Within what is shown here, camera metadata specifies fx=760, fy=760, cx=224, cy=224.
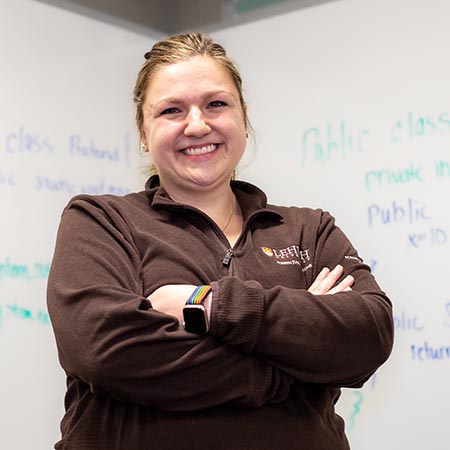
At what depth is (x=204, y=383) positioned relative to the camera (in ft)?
3.66

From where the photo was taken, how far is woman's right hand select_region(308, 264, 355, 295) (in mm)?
1287

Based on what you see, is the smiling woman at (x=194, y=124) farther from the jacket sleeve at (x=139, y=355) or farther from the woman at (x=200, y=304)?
the jacket sleeve at (x=139, y=355)

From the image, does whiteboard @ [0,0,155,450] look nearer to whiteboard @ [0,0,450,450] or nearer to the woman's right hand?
whiteboard @ [0,0,450,450]

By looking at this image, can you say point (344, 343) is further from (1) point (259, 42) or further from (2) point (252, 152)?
(1) point (259, 42)

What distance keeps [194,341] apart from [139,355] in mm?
85

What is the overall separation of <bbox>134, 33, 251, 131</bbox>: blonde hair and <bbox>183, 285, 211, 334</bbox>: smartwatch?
46cm

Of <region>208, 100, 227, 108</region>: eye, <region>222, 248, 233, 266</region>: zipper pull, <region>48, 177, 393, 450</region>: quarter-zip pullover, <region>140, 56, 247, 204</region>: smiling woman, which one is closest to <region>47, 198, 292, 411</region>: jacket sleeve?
<region>48, 177, 393, 450</region>: quarter-zip pullover

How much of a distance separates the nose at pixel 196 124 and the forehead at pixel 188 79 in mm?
39

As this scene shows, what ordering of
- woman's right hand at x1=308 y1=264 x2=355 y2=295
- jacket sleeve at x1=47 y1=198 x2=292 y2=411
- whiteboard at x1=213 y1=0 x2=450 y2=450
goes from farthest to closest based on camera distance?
whiteboard at x1=213 y1=0 x2=450 y2=450, woman's right hand at x1=308 y1=264 x2=355 y2=295, jacket sleeve at x1=47 y1=198 x2=292 y2=411

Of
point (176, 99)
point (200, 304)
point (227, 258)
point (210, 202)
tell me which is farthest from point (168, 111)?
point (200, 304)

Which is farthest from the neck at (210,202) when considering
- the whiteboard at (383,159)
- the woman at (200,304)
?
the whiteboard at (383,159)

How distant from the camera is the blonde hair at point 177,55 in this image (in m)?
1.40

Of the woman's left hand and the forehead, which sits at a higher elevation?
the forehead

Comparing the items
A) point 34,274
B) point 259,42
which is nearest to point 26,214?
point 34,274
